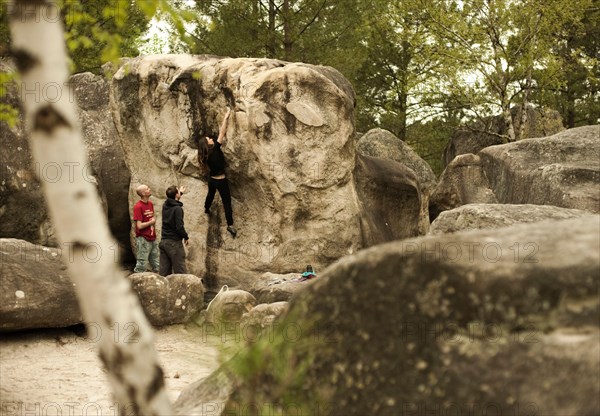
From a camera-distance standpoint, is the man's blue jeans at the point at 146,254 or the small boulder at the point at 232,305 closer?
the small boulder at the point at 232,305

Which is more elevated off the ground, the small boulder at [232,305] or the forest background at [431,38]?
the forest background at [431,38]

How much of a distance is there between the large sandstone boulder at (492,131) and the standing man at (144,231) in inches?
526

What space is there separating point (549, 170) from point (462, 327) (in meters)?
10.1

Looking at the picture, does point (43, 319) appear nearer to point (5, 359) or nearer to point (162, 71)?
point (5, 359)

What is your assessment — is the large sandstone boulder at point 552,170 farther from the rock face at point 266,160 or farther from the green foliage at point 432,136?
the green foliage at point 432,136

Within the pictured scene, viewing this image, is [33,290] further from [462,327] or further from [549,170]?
[549,170]

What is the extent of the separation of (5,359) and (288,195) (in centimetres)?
699

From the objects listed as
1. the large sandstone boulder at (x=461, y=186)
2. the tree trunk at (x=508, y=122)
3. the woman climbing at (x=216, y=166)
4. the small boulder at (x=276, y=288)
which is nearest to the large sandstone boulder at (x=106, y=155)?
the woman climbing at (x=216, y=166)

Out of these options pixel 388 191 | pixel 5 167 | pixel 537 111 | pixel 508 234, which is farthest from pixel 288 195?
pixel 537 111

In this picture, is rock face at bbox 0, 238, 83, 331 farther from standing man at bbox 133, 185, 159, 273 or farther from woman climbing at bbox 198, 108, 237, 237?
woman climbing at bbox 198, 108, 237, 237

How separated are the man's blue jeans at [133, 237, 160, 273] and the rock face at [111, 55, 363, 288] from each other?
6.04 feet

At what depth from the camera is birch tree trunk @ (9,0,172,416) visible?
131 inches

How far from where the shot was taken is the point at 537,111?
25.8 meters

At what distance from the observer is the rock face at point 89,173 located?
14945 millimetres
